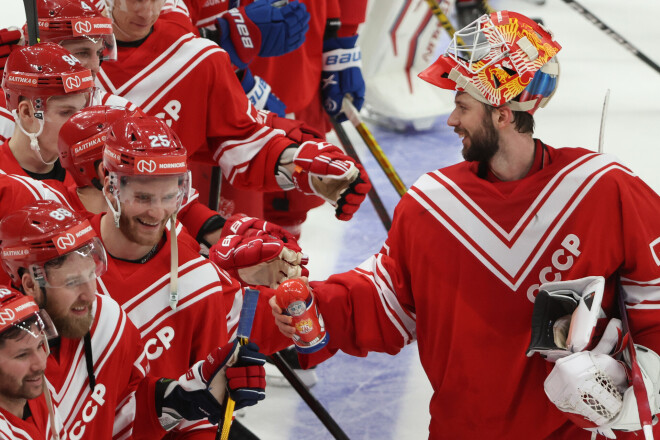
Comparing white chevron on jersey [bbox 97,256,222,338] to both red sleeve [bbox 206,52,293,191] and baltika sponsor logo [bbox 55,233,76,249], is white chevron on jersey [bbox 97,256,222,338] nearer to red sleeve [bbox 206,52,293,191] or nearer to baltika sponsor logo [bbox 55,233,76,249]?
baltika sponsor logo [bbox 55,233,76,249]

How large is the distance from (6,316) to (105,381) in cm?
39

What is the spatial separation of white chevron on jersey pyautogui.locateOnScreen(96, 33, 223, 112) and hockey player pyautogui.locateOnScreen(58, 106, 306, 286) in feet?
1.54

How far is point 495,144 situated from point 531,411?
1.78 feet

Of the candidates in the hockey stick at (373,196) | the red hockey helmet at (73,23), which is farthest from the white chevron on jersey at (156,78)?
the hockey stick at (373,196)

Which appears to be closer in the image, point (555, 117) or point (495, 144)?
point (495, 144)

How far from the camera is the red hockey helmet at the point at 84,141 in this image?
2.35 metres

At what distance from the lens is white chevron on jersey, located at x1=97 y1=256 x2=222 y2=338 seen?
7.52ft

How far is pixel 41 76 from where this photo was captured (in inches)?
99.0

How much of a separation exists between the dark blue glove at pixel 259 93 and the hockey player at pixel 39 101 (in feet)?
3.29

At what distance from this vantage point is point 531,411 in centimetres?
214

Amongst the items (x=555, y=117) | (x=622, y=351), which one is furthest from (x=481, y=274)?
(x=555, y=117)

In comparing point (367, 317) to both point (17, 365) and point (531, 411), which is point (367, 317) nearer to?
point (531, 411)

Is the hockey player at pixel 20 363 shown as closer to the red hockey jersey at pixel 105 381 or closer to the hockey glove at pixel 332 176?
the red hockey jersey at pixel 105 381

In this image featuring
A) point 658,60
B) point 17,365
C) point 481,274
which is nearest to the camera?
point 17,365
